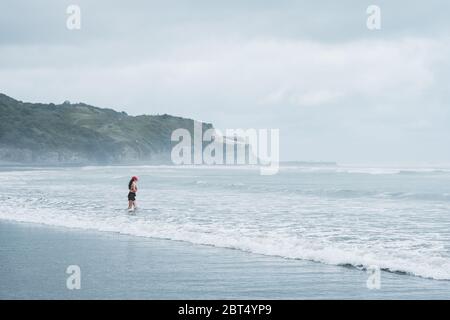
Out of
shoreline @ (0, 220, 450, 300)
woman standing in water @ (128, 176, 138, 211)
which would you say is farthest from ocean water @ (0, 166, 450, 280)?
shoreline @ (0, 220, 450, 300)

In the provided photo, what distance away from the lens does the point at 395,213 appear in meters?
22.3

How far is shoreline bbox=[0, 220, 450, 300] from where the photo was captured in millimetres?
8844

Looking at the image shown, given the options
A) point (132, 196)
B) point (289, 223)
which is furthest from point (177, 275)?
point (132, 196)

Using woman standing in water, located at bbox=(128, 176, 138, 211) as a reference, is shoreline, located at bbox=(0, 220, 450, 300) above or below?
below

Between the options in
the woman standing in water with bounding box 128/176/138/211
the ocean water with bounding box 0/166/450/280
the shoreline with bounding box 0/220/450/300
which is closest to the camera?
the shoreline with bounding box 0/220/450/300

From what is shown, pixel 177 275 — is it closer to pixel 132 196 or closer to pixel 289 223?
pixel 289 223

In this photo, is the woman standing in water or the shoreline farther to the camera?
the woman standing in water

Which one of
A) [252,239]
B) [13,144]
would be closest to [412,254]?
[252,239]

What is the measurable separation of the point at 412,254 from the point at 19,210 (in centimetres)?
1504

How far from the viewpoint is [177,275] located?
33.5 ft

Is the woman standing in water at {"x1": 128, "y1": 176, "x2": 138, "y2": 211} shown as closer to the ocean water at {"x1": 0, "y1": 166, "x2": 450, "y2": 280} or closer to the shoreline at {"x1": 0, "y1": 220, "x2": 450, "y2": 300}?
the ocean water at {"x1": 0, "y1": 166, "x2": 450, "y2": 280}

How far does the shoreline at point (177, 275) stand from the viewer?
29.0 feet

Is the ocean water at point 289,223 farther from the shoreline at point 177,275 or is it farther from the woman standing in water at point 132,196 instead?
the shoreline at point 177,275
